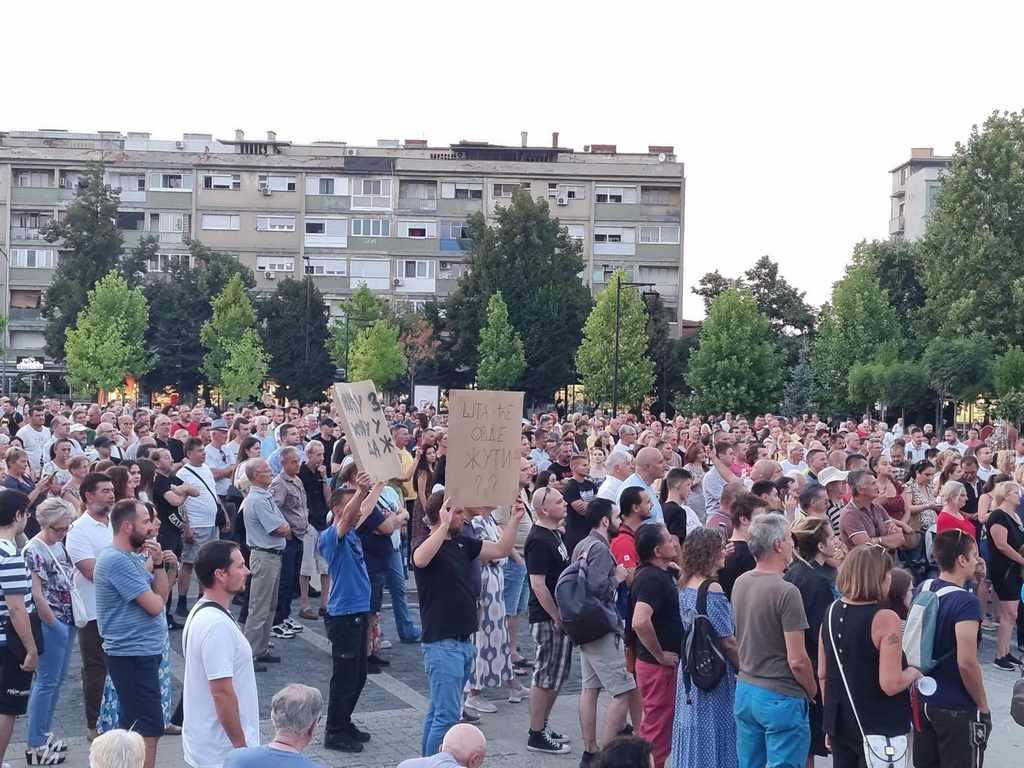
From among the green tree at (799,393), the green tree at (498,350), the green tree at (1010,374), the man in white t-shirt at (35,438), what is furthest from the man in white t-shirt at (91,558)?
the green tree at (799,393)

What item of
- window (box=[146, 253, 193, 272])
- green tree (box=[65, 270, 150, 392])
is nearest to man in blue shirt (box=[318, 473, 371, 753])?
green tree (box=[65, 270, 150, 392])

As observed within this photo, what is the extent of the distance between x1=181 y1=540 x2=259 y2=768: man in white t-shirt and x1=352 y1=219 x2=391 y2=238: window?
2982 inches

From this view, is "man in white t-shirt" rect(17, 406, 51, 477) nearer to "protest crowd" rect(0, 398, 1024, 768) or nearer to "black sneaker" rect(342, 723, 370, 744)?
"protest crowd" rect(0, 398, 1024, 768)

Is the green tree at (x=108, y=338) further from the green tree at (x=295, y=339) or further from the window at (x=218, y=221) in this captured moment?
the window at (x=218, y=221)

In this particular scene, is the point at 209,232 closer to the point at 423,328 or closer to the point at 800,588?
the point at 423,328

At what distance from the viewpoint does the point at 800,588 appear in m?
7.05

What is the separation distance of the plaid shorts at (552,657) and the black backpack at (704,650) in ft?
5.78

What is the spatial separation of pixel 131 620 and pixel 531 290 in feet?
194

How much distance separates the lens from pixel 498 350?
208ft

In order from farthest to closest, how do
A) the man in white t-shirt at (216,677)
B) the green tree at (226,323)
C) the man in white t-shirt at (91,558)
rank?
the green tree at (226,323) < the man in white t-shirt at (91,558) < the man in white t-shirt at (216,677)

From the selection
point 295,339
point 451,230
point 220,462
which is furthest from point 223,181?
point 220,462

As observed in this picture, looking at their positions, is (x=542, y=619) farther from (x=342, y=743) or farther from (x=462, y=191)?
(x=462, y=191)

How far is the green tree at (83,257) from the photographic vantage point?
230ft

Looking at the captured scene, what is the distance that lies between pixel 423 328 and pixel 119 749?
63090 mm
